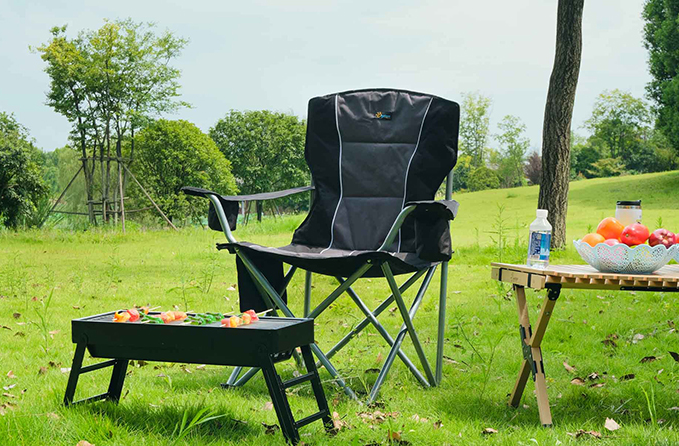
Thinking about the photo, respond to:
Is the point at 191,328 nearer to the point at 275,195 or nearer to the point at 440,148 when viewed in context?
the point at 275,195

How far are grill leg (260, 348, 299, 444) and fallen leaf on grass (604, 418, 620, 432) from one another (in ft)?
2.92

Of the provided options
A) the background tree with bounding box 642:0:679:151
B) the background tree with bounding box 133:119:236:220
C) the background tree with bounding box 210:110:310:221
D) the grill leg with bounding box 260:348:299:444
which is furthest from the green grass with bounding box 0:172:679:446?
the background tree with bounding box 210:110:310:221

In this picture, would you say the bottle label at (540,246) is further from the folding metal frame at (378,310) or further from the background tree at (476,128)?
the background tree at (476,128)

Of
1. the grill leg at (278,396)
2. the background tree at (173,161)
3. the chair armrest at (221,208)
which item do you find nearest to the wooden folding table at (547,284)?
the grill leg at (278,396)

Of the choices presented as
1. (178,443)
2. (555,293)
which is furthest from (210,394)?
(555,293)

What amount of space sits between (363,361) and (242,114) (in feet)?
68.5

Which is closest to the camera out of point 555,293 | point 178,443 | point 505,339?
point 178,443

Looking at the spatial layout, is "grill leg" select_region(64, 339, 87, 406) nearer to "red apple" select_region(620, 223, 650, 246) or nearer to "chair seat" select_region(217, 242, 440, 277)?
"chair seat" select_region(217, 242, 440, 277)

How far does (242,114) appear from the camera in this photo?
2264cm

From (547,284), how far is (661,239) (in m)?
0.33

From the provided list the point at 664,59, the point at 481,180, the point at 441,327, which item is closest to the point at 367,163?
the point at 441,327

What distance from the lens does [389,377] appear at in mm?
2293

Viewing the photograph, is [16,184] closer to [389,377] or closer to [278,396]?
[389,377]

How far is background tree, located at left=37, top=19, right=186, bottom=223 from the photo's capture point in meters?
11.7
